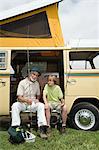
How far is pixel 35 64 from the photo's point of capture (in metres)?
7.70

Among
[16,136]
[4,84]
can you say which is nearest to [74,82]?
[4,84]

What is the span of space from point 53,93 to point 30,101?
59 cm

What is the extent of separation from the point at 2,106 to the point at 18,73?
120 centimetres

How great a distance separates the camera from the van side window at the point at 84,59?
7050mm

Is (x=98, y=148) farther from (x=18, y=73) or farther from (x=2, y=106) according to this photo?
(x=18, y=73)

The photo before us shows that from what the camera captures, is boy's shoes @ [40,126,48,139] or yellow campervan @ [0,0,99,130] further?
yellow campervan @ [0,0,99,130]

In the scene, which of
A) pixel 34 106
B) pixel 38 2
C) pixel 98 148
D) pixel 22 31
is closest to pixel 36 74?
pixel 34 106

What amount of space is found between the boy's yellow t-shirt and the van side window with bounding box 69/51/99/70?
2.04 feet

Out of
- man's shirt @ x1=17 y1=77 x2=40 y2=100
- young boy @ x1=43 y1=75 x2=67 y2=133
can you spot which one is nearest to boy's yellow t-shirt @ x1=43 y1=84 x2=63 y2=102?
young boy @ x1=43 y1=75 x2=67 y2=133

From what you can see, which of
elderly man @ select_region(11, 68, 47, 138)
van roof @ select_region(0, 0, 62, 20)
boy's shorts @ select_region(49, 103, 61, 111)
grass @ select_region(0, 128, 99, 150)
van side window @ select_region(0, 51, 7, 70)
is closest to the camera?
Result: grass @ select_region(0, 128, 99, 150)

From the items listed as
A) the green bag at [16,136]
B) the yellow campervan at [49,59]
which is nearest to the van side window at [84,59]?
the yellow campervan at [49,59]

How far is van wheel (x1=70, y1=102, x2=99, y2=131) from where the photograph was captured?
267 inches

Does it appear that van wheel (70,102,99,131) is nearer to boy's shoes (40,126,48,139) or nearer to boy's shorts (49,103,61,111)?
boy's shorts (49,103,61,111)

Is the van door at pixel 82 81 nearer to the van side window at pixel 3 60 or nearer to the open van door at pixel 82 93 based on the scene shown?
the open van door at pixel 82 93
